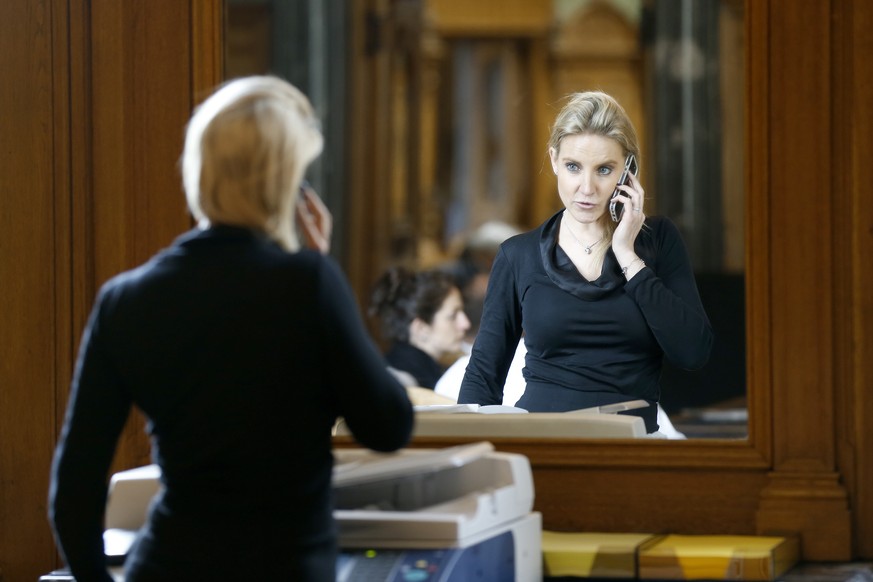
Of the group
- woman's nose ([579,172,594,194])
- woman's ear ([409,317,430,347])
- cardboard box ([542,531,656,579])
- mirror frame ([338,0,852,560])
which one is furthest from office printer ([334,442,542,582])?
woman's ear ([409,317,430,347])

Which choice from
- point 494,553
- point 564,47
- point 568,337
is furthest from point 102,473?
point 564,47

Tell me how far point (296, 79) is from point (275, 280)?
3.48 metres

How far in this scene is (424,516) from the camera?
216 cm

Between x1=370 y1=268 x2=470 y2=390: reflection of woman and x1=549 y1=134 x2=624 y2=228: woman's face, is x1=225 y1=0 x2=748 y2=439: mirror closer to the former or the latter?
x1=549 y1=134 x2=624 y2=228: woman's face

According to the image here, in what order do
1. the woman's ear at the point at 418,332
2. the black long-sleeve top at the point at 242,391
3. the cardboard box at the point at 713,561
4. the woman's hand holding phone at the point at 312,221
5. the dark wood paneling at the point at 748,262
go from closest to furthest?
the black long-sleeve top at the point at 242,391 < the woman's hand holding phone at the point at 312,221 < the cardboard box at the point at 713,561 < the dark wood paneling at the point at 748,262 < the woman's ear at the point at 418,332

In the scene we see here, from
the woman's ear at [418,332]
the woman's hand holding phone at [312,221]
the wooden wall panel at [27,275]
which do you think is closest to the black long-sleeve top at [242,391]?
the woman's hand holding phone at [312,221]

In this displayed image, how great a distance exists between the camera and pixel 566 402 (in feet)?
9.48

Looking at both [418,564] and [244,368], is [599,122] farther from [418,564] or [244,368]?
[244,368]

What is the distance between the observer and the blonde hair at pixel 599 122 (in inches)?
112

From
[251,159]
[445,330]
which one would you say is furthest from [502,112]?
[251,159]

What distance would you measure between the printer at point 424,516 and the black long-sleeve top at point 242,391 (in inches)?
12.3

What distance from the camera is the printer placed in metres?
2.12

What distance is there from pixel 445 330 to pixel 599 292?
1.40 meters

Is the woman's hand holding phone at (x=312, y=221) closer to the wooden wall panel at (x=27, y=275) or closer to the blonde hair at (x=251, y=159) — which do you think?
the blonde hair at (x=251, y=159)
